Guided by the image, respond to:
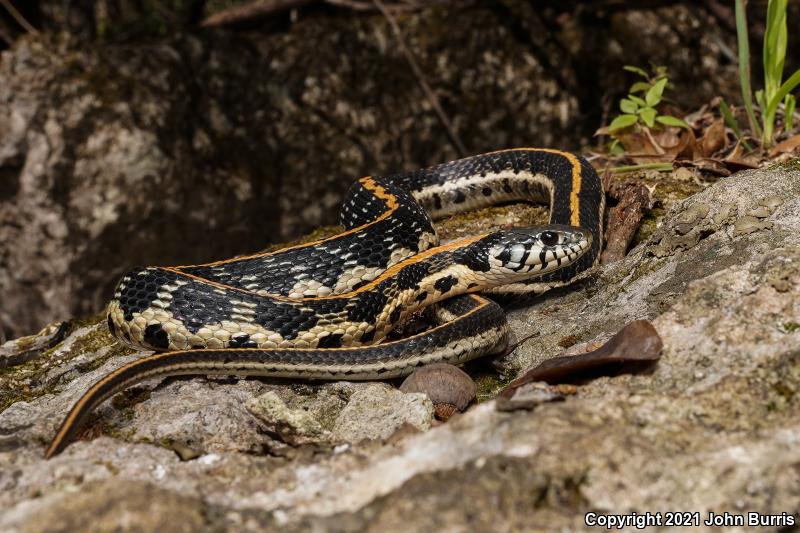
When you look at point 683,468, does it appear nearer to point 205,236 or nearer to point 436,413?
point 436,413

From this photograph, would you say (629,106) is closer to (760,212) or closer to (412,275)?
(760,212)

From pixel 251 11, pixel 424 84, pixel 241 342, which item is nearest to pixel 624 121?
pixel 241 342

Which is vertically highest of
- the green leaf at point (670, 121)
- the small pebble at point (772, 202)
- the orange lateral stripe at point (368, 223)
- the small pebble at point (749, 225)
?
the green leaf at point (670, 121)

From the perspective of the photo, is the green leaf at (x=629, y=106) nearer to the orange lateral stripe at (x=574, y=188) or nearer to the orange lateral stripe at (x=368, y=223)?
the orange lateral stripe at (x=574, y=188)

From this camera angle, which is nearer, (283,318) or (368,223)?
(283,318)

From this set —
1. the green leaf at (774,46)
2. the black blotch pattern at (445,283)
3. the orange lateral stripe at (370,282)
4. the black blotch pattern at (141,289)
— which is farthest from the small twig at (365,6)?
the black blotch pattern at (141,289)

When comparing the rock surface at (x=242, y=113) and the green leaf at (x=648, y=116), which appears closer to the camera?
the green leaf at (x=648, y=116)

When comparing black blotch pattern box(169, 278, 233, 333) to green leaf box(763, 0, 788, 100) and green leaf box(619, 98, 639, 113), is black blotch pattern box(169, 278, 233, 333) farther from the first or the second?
green leaf box(763, 0, 788, 100)
